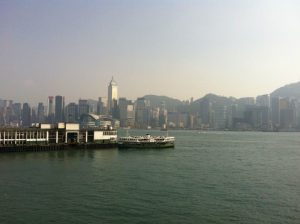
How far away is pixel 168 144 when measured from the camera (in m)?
101

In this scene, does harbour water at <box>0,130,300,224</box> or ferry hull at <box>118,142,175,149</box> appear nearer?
harbour water at <box>0,130,300,224</box>

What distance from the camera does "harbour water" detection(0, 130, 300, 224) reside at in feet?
102

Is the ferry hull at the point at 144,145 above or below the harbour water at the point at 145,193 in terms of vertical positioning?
above

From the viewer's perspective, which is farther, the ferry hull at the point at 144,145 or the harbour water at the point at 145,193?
the ferry hull at the point at 144,145

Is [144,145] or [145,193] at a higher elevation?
[144,145]

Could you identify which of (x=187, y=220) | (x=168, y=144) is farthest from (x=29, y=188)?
(x=168, y=144)

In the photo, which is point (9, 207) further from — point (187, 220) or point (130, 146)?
point (130, 146)

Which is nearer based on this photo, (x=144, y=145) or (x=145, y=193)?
(x=145, y=193)

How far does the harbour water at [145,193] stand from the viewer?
31.1 metres

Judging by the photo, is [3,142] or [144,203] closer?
[144,203]

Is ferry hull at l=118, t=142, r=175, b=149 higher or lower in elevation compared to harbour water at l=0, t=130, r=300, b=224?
higher

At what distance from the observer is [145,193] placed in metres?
39.1

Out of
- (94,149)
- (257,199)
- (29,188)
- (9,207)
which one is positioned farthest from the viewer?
(94,149)

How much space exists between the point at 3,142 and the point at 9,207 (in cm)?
4881
